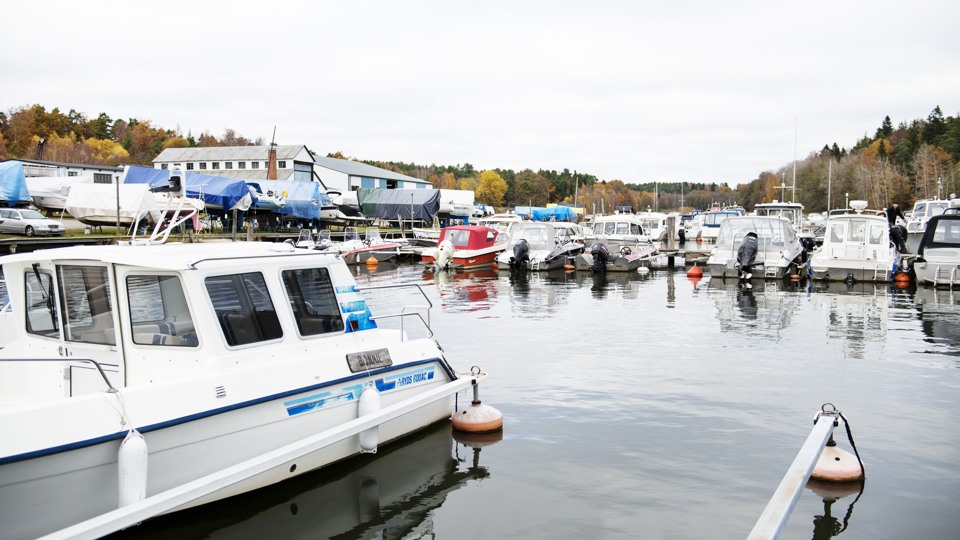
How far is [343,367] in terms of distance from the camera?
822 cm

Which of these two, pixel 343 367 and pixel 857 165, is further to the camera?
pixel 857 165

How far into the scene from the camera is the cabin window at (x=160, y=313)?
718 cm

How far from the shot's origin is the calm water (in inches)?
276

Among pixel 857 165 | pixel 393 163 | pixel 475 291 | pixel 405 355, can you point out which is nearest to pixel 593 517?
pixel 405 355

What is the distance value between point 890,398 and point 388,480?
8.05 metres

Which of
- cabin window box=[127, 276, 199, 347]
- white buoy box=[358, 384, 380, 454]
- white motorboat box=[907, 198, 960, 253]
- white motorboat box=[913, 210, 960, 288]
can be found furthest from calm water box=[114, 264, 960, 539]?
white motorboat box=[907, 198, 960, 253]

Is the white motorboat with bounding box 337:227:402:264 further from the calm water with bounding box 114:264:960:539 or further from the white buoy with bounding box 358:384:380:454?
the white buoy with bounding box 358:384:380:454

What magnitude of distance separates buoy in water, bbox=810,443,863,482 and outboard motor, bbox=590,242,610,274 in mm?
24690

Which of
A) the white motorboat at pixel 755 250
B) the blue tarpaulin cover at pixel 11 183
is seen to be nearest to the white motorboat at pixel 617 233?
the white motorboat at pixel 755 250

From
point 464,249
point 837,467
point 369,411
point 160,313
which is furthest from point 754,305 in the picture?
point 160,313

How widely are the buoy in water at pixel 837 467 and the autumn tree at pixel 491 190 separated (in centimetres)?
13233

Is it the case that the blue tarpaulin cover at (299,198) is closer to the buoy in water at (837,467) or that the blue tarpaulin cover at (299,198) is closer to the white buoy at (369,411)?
the white buoy at (369,411)

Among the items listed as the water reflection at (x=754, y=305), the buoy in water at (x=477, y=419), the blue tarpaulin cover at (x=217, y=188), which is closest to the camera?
the buoy in water at (x=477, y=419)

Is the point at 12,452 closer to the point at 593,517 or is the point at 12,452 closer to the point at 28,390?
the point at 28,390
